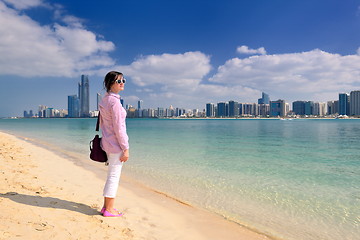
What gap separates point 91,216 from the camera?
4.09 meters

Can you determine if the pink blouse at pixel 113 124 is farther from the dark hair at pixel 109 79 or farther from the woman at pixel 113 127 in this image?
the dark hair at pixel 109 79

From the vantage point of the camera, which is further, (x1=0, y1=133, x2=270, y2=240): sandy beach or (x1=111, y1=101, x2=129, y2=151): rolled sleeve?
(x1=111, y1=101, x2=129, y2=151): rolled sleeve

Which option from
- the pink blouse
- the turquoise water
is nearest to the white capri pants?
the pink blouse

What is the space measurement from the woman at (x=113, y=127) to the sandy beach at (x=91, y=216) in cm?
67

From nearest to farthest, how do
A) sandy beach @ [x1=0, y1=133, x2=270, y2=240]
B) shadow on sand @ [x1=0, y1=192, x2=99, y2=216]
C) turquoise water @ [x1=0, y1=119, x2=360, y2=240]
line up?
sandy beach @ [x1=0, y1=133, x2=270, y2=240]
shadow on sand @ [x1=0, y1=192, x2=99, y2=216]
turquoise water @ [x1=0, y1=119, x2=360, y2=240]

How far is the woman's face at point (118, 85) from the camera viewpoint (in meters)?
3.79

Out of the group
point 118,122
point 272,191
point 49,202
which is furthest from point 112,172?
point 272,191

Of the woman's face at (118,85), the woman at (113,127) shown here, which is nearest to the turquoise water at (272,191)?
the woman at (113,127)

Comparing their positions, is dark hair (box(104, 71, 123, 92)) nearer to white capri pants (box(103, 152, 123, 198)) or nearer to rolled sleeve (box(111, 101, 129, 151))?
rolled sleeve (box(111, 101, 129, 151))

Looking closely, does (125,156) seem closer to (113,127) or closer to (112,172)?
(112,172)

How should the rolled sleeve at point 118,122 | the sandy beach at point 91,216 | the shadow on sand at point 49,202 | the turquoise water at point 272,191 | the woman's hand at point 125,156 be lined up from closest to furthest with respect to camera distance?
the sandy beach at point 91,216, the rolled sleeve at point 118,122, the woman's hand at point 125,156, the shadow on sand at point 49,202, the turquoise water at point 272,191

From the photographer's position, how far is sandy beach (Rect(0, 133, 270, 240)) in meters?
3.44

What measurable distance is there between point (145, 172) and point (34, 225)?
6286 millimetres

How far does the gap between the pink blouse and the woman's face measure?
0.10 m
